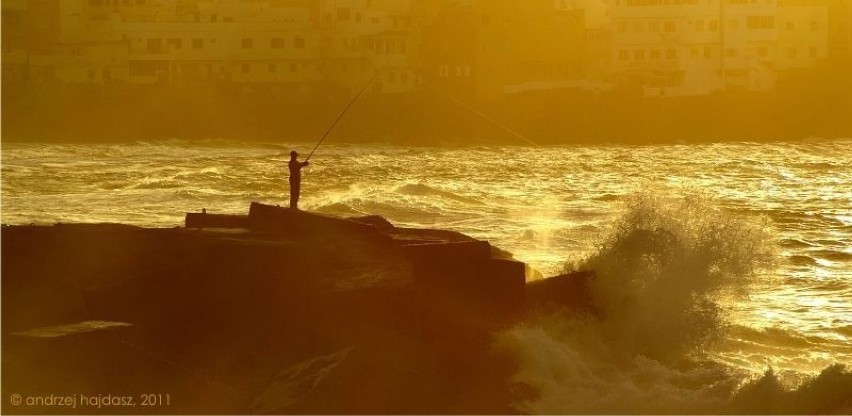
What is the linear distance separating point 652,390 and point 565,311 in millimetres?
1408

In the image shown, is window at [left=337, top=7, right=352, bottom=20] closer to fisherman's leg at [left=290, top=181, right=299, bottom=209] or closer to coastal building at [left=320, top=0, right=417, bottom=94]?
coastal building at [left=320, top=0, right=417, bottom=94]

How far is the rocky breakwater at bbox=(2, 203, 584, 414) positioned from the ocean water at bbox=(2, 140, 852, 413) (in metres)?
0.40

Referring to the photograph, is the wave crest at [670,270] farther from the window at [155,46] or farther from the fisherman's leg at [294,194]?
the window at [155,46]

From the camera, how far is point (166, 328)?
7871mm

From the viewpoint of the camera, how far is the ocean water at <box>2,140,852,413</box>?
27.0 ft

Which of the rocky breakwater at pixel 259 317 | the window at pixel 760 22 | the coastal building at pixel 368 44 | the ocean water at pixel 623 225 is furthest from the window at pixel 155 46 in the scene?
the rocky breakwater at pixel 259 317

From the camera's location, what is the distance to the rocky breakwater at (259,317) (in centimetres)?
711

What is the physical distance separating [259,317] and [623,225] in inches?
149

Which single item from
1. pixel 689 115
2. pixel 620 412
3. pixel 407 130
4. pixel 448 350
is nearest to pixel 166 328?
pixel 448 350

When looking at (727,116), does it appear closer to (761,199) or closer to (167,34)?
(167,34)

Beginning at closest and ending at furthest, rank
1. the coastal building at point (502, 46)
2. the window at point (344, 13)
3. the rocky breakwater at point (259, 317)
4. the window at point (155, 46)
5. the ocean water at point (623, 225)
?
the rocky breakwater at point (259, 317) < the ocean water at point (623, 225) < the window at point (155, 46) < the coastal building at point (502, 46) < the window at point (344, 13)

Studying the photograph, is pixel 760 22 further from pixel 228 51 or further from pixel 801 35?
pixel 228 51

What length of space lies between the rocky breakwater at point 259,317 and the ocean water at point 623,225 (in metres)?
0.40

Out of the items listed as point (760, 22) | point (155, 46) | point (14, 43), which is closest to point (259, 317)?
point (155, 46)
